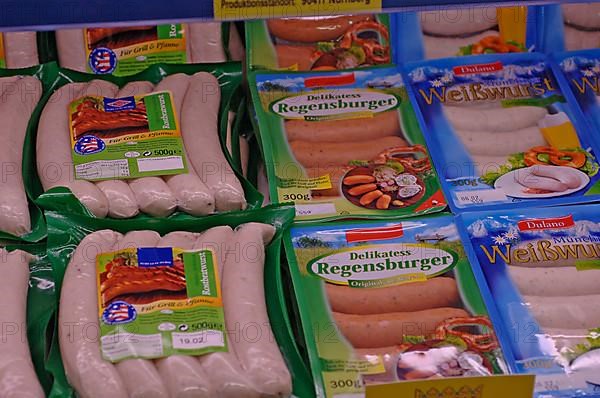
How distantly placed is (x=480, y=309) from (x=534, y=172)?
1.87ft

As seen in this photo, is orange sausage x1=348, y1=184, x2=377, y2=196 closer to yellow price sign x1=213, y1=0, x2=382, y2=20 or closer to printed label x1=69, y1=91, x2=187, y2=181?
printed label x1=69, y1=91, x2=187, y2=181

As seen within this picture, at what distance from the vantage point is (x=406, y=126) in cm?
286

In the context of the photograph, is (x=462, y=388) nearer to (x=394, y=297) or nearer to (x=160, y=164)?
(x=394, y=297)

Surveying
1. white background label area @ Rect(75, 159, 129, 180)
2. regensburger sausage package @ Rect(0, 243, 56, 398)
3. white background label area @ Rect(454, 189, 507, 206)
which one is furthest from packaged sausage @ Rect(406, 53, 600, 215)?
regensburger sausage package @ Rect(0, 243, 56, 398)

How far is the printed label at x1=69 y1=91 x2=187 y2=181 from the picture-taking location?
101 inches

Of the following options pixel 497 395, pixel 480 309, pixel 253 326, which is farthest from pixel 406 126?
pixel 497 395

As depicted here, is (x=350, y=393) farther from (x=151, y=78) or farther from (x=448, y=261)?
(x=151, y=78)

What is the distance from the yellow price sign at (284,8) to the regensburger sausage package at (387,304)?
29.2 inches

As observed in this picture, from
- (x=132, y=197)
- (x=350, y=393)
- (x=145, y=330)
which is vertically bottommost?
(x=350, y=393)

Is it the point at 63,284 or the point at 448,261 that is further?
the point at 448,261

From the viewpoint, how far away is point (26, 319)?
2250 mm

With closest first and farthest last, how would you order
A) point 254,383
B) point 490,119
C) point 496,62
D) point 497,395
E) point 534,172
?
1. point 497,395
2. point 254,383
3. point 534,172
4. point 490,119
5. point 496,62

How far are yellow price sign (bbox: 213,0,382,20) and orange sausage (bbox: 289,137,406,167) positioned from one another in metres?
0.81

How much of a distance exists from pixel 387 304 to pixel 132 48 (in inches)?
51.4
